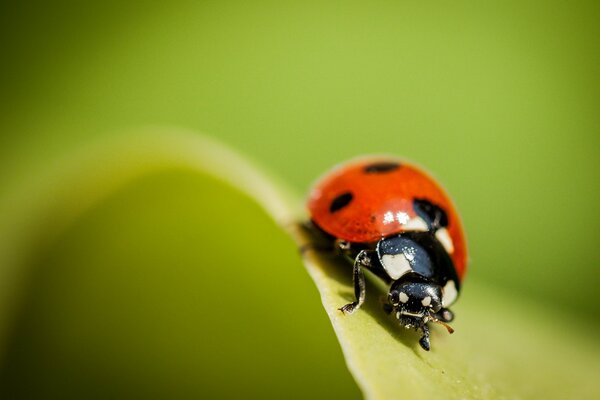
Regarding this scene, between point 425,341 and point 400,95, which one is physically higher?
point 400,95

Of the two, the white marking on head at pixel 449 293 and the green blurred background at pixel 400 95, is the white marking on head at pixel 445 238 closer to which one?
the white marking on head at pixel 449 293

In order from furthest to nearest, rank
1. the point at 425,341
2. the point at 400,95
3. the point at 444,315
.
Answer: the point at 400,95
the point at 444,315
the point at 425,341

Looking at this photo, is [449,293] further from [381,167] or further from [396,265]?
[381,167]

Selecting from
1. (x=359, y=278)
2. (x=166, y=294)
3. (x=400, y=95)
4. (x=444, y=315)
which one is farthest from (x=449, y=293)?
(x=400, y=95)

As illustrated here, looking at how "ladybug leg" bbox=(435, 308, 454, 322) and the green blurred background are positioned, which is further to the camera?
the green blurred background

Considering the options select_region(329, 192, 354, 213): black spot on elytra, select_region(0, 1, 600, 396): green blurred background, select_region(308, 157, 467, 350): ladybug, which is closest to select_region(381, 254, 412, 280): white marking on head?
select_region(308, 157, 467, 350): ladybug

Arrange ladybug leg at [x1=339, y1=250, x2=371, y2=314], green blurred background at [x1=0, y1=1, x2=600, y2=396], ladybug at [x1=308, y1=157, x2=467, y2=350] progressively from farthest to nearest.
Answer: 1. green blurred background at [x1=0, y1=1, x2=600, y2=396]
2. ladybug at [x1=308, y1=157, x2=467, y2=350]
3. ladybug leg at [x1=339, y1=250, x2=371, y2=314]

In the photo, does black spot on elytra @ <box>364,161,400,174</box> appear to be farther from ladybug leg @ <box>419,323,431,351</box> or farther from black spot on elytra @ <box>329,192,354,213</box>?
ladybug leg @ <box>419,323,431,351</box>
